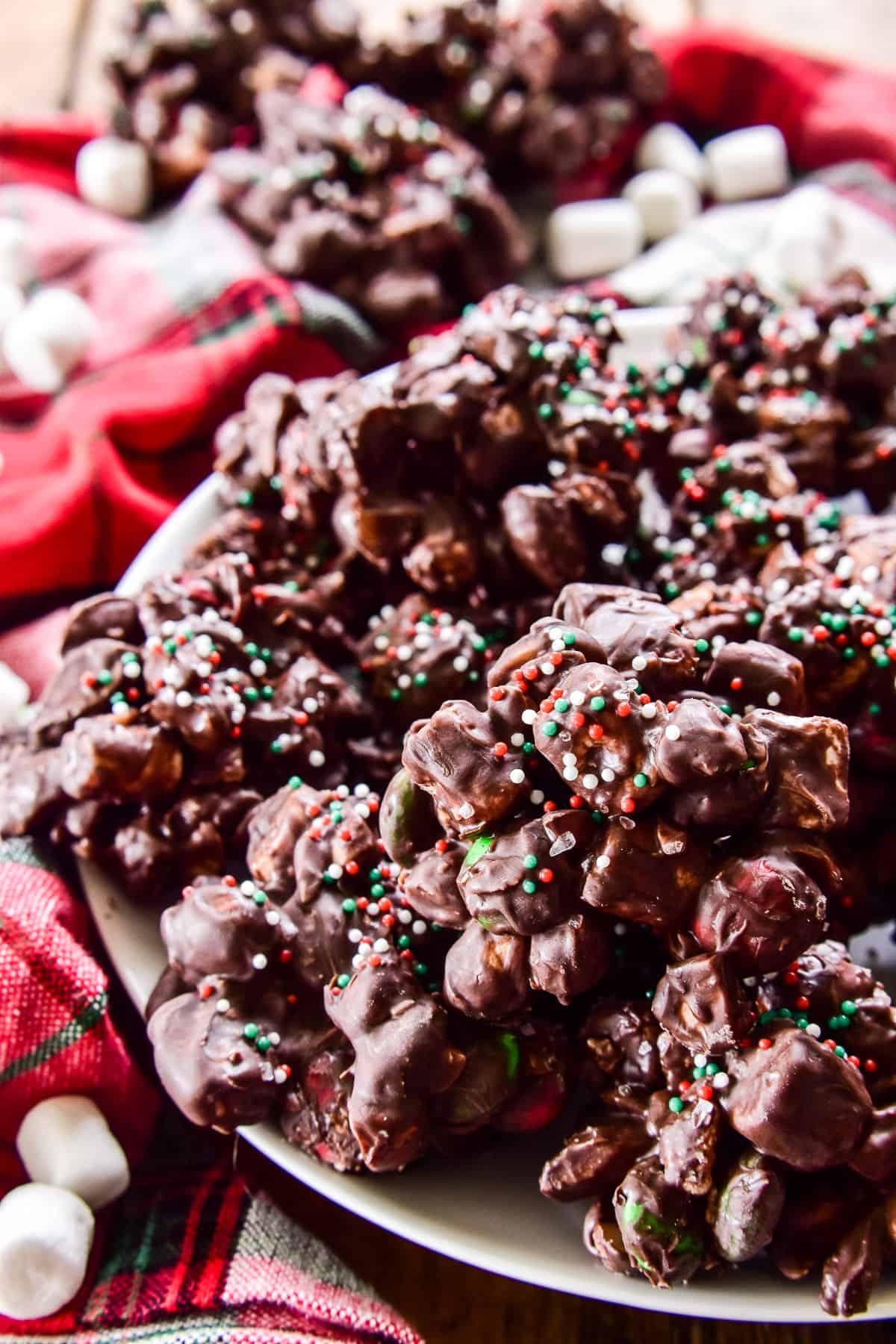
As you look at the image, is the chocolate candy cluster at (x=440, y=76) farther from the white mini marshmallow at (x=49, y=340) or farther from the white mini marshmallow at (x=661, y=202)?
the white mini marshmallow at (x=49, y=340)

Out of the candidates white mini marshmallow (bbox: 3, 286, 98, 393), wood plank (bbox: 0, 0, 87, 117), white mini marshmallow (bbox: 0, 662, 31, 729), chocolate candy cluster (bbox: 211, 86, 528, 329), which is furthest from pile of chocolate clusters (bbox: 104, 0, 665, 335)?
white mini marshmallow (bbox: 0, 662, 31, 729)

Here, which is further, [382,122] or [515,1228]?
[382,122]

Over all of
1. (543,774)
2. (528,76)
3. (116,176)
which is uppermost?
(528,76)

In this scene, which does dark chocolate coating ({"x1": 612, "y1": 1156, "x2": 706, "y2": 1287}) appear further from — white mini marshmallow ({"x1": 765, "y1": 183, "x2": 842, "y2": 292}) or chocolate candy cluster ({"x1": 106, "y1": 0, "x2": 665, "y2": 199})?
chocolate candy cluster ({"x1": 106, "y1": 0, "x2": 665, "y2": 199})

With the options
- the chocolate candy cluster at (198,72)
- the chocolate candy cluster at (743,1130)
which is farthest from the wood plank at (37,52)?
the chocolate candy cluster at (743,1130)

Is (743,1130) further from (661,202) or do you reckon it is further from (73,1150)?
(661,202)

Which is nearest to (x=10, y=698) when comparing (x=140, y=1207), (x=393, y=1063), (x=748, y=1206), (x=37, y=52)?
(x=140, y=1207)
